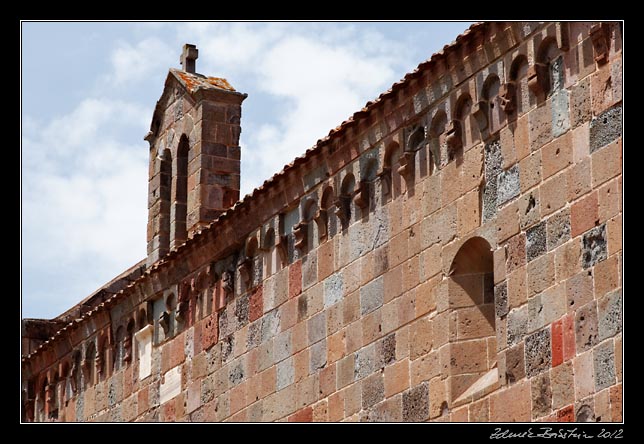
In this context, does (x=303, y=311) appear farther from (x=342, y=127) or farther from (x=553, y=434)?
(x=553, y=434)

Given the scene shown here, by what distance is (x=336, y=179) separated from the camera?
15758mm

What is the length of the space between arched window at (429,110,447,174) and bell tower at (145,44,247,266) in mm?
4681

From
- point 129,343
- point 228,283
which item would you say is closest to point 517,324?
point 228,283

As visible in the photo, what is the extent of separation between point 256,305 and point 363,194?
1841 mm

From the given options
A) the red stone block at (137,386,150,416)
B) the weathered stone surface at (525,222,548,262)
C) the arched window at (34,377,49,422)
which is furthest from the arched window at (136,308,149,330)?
the weathered stone surface at (525,222,548,262)

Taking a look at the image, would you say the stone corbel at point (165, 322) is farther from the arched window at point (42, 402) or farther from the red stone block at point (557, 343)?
the red stone block at point (557, 343)

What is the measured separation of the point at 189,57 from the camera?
19.9 meters

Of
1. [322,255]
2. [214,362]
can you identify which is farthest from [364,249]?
[214,362]

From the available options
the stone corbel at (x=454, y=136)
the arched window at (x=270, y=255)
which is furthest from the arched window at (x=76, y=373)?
the stone corbel at (x=454, y=136)

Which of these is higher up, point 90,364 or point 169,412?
point 90,364

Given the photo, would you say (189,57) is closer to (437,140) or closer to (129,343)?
(129,343)

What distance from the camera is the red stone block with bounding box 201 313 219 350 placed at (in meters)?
17.3

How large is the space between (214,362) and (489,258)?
3.81m

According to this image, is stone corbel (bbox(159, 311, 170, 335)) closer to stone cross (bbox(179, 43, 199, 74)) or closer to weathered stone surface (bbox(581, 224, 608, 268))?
stone cross (bbox(179, 43, 199, 74))
